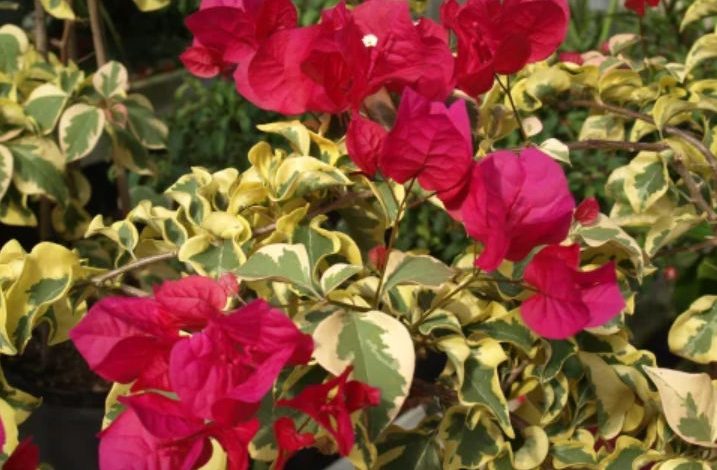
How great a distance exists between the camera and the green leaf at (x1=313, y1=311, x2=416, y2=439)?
1.65 feet

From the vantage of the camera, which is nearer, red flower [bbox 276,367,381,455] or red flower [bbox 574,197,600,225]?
red flower [bbox 276,367,381,455]

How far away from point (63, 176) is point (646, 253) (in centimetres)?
59

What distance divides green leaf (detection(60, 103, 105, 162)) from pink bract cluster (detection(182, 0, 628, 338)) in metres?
0.26

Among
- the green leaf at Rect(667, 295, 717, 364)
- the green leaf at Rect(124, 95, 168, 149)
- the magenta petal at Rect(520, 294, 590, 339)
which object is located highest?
the magenta petal at Rect(520, 294, 590, 339)

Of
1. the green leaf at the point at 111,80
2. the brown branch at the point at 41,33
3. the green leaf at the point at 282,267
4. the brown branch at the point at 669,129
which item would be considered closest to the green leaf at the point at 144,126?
the green leaf at the point at 111,80

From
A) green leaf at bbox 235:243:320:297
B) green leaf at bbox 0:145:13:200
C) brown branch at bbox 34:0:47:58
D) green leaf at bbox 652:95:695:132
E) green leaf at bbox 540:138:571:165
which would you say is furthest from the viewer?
brown branch at bbox 34:0:47:58

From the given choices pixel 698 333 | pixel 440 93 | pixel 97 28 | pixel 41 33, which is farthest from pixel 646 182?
pixel 41 33

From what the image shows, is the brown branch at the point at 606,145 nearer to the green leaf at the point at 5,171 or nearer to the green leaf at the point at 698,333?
the green leaf at the point at 698,333

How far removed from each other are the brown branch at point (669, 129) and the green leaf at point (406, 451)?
31 cm

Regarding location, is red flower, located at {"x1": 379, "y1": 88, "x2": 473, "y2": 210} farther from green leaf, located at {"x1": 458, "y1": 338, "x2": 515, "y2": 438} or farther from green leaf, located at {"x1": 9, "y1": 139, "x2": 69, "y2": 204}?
green leaf, located at {"x1": 9, "y1": 139, "x2": 69, "y2": 204}

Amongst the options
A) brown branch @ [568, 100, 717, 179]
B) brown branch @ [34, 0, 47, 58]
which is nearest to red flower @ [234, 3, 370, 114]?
brown branch @ [568, 100, 717, 179]

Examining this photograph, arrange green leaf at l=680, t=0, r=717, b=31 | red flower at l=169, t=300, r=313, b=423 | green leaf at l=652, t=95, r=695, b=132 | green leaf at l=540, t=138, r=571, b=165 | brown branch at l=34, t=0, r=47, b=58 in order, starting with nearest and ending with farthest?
red flower at l=169, t=300, r=313, b=423, green leaf at l=540, t=138, r=571, b=165, green leaf at l=652, t=95, r=695, b=132, green leaf at l=680, t=0, r=717, b=31, brown branch at l=34, t=0, r=47, b=58

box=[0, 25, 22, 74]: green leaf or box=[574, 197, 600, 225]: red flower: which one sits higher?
box=[574, 197, 600, 225]: red flower

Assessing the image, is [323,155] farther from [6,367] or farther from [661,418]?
[6,367]
